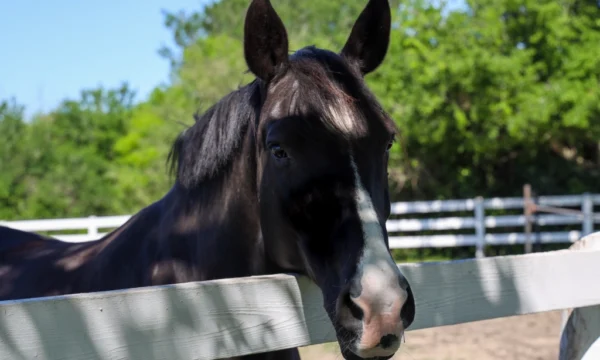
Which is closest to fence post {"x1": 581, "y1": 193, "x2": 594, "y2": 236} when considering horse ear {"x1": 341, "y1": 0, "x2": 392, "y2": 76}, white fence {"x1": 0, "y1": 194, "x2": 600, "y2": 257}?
white fence {"x1": 0, "y1": 194, "x2": 600, "y2": 257}

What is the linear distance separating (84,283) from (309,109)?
133 cm

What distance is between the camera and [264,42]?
7.62 feet

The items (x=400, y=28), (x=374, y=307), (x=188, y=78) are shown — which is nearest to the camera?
(x=374, y=307)

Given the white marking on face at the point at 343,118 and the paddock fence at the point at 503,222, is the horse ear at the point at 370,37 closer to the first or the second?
the white marking on face at the point at 343,118

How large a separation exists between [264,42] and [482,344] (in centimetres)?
504

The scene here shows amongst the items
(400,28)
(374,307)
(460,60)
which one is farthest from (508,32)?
(374,307)

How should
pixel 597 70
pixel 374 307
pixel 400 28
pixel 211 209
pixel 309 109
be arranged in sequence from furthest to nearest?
pixel 400 28
pixel 597 70
pixel 211 209
pixel 309 109
pixel 374 307

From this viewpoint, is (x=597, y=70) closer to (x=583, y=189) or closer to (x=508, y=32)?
(x=508, y=32)

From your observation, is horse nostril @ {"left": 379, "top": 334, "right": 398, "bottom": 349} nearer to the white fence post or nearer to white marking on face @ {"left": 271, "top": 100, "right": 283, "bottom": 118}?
white marking on face @ {"left": 271, "top": 100, "right": 283, "bottom": 118}

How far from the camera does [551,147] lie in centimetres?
1614

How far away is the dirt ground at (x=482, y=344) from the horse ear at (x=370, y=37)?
134 inches

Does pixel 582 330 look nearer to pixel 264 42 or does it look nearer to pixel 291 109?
pixel 291 109

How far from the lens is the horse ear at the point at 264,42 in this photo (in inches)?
89.9

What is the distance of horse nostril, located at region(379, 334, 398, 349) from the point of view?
5.57 feet
